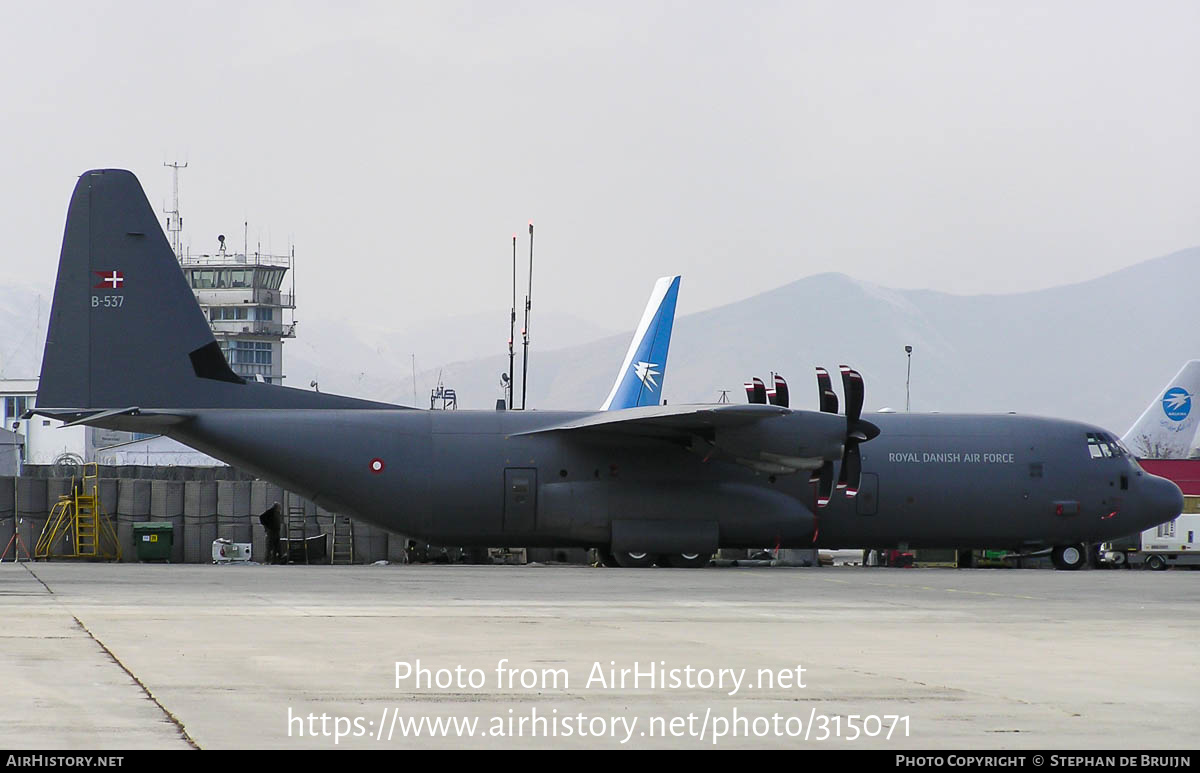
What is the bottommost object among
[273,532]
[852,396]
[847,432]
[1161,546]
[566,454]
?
[1161,546]

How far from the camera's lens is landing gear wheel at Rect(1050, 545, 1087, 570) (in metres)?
33.8

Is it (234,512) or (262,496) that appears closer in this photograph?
(234,512)

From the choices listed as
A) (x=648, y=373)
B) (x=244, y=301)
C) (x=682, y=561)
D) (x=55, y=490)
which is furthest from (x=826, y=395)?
(x=244, y=301)

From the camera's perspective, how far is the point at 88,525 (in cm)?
3447

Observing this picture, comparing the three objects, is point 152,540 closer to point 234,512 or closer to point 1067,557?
point 234,512

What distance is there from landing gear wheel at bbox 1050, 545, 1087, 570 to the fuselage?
0.59 m

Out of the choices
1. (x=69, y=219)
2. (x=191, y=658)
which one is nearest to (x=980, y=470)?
(x=69, y=219)

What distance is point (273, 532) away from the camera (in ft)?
116

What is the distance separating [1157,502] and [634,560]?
1233 cm

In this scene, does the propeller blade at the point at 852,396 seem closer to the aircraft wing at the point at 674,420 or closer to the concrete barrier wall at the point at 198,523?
the aircraft wing at the point at 674,420

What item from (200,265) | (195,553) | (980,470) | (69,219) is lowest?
(195,553)

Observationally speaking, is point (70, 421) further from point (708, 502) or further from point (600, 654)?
point (600, 654)

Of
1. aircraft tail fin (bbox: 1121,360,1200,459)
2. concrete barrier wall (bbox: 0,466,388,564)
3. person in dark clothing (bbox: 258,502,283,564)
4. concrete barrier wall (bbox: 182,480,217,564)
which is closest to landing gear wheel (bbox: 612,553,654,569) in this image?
concrete barrier wall (bbox: 0,466,388,564)

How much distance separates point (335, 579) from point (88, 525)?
12506mm
